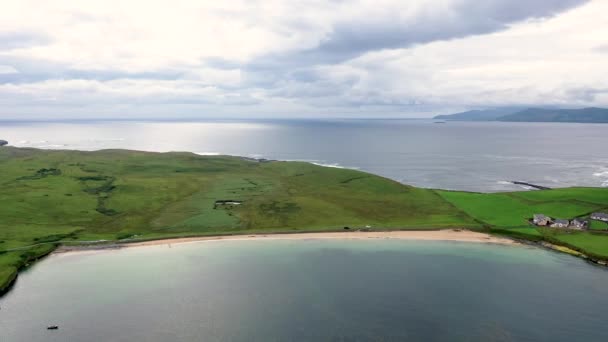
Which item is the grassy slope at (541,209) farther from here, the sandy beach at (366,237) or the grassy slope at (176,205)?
the sandy beach at (366,237)

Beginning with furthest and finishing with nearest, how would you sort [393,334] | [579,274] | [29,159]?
[29,159]
[579,274]
[393,334]

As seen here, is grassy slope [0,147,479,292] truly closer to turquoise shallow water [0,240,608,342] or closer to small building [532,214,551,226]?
small building [532,214,551,226]

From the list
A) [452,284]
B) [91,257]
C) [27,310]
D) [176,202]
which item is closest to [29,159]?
[176,202]

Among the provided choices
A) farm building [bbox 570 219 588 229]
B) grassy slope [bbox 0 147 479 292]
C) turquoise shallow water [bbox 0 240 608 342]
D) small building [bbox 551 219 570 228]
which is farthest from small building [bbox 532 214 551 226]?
turquoise shallow water [bbox 0 240 608 342]

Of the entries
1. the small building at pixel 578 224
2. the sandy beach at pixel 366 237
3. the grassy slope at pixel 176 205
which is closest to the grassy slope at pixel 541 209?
the small building at pixel 578 224

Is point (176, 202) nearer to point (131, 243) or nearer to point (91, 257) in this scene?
point (131, 243)

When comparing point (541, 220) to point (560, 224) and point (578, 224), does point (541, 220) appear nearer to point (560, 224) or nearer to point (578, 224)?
point (560, 224)
